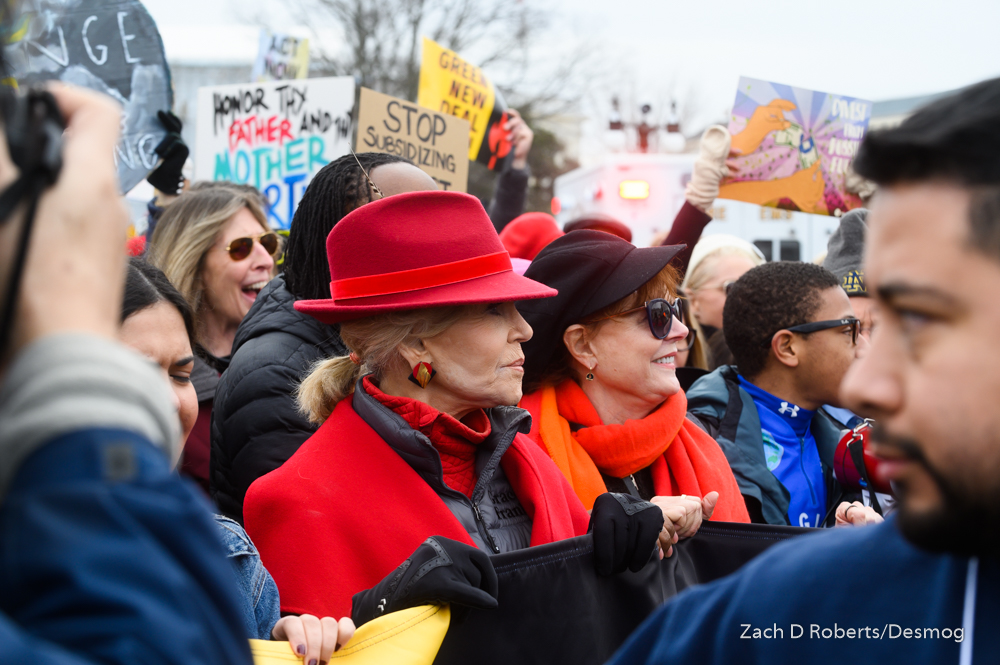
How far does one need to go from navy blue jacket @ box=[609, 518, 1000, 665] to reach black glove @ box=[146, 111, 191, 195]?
156 inches

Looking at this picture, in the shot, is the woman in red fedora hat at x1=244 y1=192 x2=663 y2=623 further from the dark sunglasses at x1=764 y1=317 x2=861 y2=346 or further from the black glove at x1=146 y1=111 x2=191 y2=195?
the black glove at x1=146 y1=111 x2=191 y2=195

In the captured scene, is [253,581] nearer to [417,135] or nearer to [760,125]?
[417,135]

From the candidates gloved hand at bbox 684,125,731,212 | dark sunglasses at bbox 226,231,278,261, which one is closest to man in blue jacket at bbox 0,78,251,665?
dark sunglasses at bbox 226,231,278,261

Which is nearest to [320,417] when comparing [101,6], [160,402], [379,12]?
[160,402]

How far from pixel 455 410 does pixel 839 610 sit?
1560 mm

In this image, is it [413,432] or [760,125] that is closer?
[413,432]

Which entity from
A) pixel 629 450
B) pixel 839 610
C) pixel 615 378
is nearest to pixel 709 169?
pixel 615 378

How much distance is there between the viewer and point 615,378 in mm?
3107

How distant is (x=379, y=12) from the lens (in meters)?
23.1

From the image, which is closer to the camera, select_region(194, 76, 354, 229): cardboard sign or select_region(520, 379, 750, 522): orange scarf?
select_region(520, 379, 750, 522): orange scarf

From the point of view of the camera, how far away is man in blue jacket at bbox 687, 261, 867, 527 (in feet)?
11.2

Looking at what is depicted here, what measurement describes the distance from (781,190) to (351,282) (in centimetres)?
370

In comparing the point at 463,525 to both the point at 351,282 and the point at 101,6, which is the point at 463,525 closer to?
the point at 351,282

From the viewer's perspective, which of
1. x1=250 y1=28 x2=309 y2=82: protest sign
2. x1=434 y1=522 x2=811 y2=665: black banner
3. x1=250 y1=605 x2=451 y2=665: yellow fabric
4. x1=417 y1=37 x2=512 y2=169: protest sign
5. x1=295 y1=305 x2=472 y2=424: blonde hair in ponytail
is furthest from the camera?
x1=250 y1=28 x2=309 y2=82: protest sign
